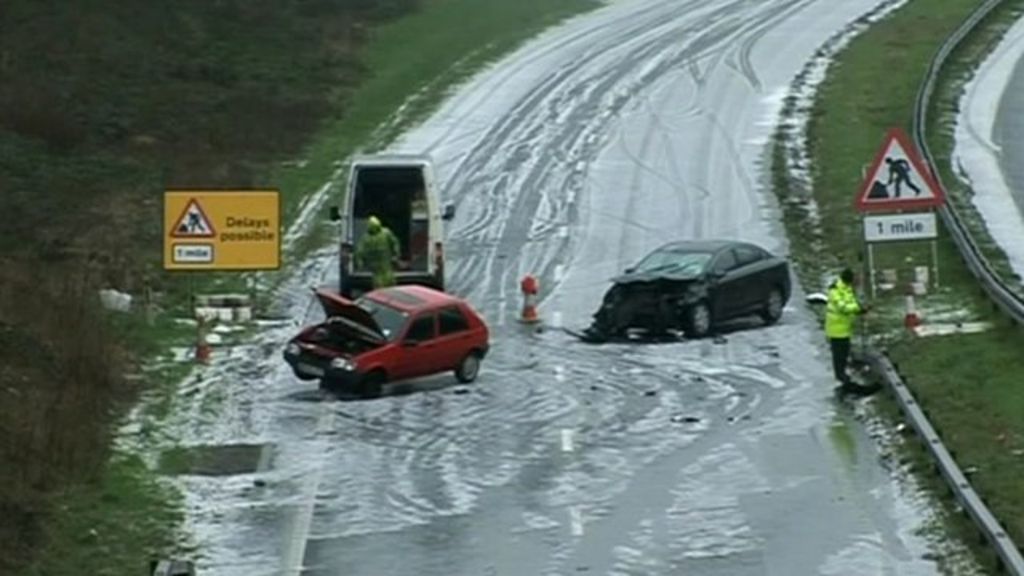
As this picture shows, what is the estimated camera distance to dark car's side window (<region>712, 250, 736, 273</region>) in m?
38.4

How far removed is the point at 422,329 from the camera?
3412 cm

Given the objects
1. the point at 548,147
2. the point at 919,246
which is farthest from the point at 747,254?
the point at 548,147

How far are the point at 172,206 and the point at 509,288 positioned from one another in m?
6.90

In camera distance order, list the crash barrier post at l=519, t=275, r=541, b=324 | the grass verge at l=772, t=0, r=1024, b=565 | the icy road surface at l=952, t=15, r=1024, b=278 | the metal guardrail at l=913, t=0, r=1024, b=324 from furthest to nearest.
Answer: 1. the icy road surface at l=952, t=15, r=1024, b=278
2. the crash barrier post at l=519, t=275, r=541, b=324
3. the metal guardrail at l=913, t=0, r=1024, b=324
4. the grass verge at l=772, t=0, r=1024, b=565

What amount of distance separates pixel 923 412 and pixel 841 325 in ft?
11.7

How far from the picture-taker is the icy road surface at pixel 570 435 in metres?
24.0

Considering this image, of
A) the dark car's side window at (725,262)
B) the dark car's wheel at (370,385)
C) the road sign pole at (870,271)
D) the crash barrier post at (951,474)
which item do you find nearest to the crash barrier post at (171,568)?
the crash barrier post at (951,474)

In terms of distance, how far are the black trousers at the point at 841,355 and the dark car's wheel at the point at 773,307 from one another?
594 centimetres

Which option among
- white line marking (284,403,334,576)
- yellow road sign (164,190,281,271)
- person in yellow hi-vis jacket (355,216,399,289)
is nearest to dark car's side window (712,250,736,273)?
person in yellow hi-vis jacket (355,216,399,289)

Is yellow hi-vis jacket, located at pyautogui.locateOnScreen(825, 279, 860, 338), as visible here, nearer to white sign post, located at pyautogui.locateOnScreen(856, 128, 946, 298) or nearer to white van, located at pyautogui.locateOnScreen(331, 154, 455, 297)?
white sign post, located at pyautogui.locateOnScreen(856, 128, 946, 298)

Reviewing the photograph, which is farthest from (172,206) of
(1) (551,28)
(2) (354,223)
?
(1) (551,28)

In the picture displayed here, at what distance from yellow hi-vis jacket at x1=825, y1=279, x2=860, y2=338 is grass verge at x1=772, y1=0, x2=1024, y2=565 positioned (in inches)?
41.2

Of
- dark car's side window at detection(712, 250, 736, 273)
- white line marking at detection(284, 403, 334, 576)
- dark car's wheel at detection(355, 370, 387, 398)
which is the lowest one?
white line marking at detection(284, 403, 334, 576)

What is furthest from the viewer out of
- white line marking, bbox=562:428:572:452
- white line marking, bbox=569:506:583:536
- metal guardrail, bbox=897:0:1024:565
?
white line marking, bbox=562:428:572:452
